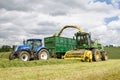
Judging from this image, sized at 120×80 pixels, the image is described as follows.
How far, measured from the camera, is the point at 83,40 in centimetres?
2477

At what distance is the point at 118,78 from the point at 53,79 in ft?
8.33

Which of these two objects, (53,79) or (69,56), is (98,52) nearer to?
(69,56)

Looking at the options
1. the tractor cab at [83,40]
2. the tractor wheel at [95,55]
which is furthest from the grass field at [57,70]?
the tractor cab at [83,40]

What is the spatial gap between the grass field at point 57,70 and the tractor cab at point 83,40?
10.6 feet

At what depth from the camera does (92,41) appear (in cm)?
2514

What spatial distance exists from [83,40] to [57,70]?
1055 cm

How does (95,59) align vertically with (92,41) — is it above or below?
below

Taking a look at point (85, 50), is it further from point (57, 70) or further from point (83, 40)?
point (57, 70)

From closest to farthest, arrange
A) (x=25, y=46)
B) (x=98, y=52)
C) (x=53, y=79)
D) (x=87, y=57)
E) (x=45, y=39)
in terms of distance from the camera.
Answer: (x=53, y=79) → (x=25, y=46) → (x=87, y=57) → (x=98, y=52) → (x=45, y=39)

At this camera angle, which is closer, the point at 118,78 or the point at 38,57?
the point at 118,78

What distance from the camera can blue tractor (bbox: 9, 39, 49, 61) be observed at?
Result: 66.6 ft

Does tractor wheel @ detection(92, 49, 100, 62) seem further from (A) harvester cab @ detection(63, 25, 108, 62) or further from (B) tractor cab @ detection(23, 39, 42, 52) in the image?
(B) tractor cab @ detection(23, 39, 42, 52)

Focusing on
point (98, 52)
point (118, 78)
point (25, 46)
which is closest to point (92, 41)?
point (98, 52)

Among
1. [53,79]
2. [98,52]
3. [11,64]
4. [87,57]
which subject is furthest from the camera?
[98,52]
